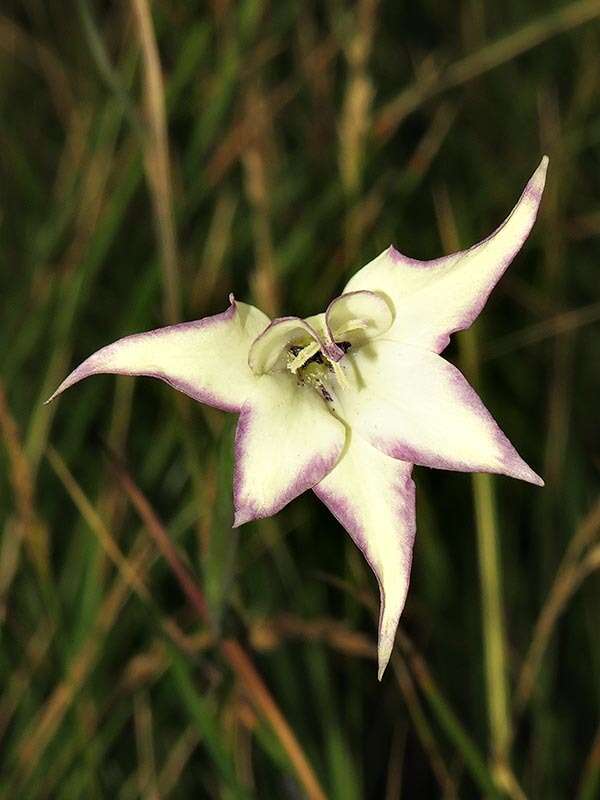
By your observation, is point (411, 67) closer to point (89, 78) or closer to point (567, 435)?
point (89, 78)

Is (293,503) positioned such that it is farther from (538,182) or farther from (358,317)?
(538,182)

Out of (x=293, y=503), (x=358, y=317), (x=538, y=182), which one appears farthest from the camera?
(x=293, y=503)

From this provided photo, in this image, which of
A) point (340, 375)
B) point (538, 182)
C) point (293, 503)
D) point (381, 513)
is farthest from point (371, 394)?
point (293, 503)

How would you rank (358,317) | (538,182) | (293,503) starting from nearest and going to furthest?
(538,182), (358,317), (293,503)

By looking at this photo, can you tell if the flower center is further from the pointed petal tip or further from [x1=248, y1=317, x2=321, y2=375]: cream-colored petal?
the pointed petal tip

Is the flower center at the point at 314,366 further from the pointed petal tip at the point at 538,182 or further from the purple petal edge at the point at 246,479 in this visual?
the pointed petal tip at the point at 538,182

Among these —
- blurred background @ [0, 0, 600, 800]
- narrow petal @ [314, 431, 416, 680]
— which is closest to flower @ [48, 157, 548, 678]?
narrow petal @ [314, 431, 416, 680]
